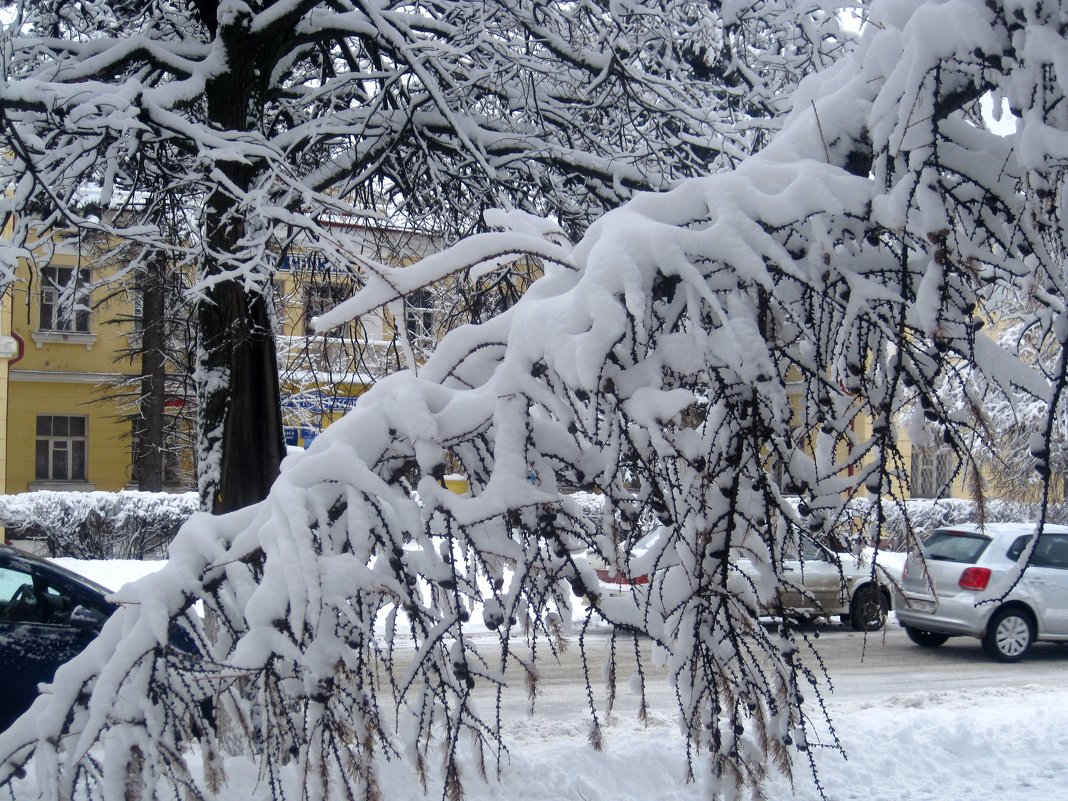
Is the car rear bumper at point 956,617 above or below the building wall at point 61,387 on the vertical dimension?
below

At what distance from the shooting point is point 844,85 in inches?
98.0

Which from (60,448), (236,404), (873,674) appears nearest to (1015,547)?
(873,674)

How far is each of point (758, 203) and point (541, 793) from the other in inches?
161

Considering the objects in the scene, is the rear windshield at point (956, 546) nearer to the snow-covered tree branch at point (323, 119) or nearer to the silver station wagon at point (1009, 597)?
the silver station wagon at point (1009, 597)

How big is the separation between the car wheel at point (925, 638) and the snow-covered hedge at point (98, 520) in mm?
11312

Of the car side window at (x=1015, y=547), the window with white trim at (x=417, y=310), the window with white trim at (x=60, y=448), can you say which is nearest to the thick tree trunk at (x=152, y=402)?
the window with white trim at (x=60, y=448)

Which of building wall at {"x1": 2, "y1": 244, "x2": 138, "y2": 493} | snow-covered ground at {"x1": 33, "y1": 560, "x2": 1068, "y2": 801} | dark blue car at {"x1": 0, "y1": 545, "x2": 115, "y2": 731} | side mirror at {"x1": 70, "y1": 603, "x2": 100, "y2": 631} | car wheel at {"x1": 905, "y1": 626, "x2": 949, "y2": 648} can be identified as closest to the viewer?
snow-covered ground at {"x1": 33, "y1": 560, "x2": 1068, "y2": 801}

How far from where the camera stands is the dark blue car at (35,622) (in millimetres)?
6262

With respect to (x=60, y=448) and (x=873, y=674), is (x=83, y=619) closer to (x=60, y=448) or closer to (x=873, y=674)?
(x=873, y=674)

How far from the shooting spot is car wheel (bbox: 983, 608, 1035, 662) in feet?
36.6

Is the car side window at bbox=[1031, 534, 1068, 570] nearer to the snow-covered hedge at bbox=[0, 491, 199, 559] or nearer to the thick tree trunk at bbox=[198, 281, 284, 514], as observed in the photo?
the thick tree trunk at bbox=[198, 281, 284, 514]

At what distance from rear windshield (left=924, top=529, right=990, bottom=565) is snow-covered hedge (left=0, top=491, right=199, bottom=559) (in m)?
11.5

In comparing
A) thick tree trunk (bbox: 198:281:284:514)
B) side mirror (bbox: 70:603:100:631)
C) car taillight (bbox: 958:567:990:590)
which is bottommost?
car taillight (bbox: 958:567:990:590)

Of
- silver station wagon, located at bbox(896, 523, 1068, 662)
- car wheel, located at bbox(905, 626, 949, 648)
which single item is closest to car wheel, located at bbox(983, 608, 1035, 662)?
silver station wagon, located at bbox(896, 523, 1068, 662)
